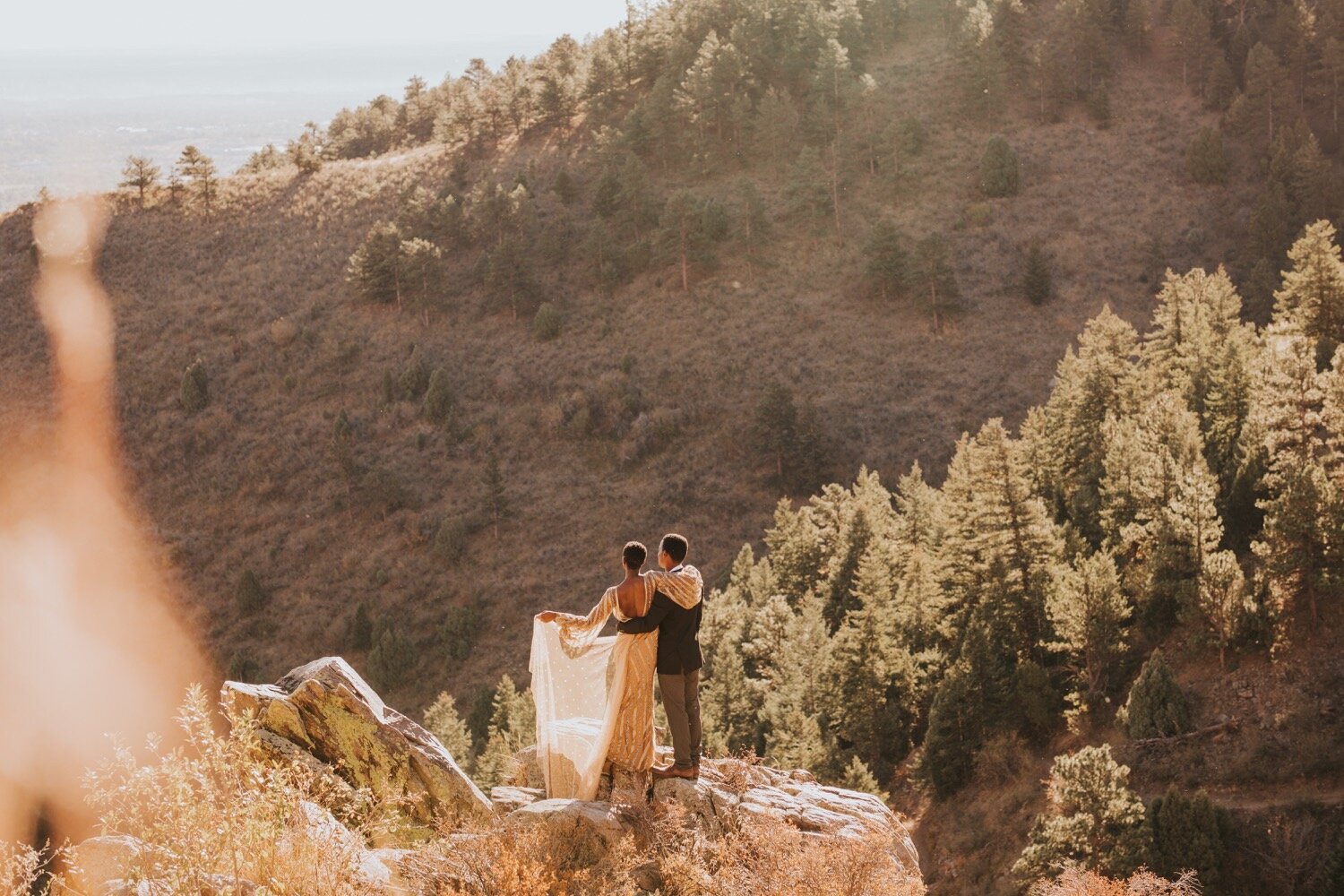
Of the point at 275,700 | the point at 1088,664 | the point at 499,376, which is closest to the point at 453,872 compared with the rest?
the point at 275,700

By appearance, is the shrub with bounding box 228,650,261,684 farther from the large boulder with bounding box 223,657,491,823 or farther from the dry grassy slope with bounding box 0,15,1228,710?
the large boulder with bounding box 223,657,491,823

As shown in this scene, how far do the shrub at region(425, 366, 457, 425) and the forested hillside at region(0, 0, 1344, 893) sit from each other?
7.6 inches

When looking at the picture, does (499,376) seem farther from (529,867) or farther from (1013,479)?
(529,867)

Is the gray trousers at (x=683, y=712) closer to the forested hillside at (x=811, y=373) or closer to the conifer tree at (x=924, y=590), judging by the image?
the forested hillside at (x=811, y=373)

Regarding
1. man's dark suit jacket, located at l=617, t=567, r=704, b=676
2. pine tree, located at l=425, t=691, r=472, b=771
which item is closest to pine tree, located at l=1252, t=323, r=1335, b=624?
man's dark suit jacket, located at l=617, t=567, r=704, b=676

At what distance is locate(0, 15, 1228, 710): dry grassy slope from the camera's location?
2208 inches

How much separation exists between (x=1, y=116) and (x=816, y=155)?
182 metres

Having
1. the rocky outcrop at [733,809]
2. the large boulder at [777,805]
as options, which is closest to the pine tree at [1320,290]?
the large boulder at [777,805]

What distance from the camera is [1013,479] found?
29.8 metres

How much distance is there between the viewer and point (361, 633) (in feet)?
172

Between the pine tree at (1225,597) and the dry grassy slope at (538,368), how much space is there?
2944cm

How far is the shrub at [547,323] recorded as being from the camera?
6731 centimetres

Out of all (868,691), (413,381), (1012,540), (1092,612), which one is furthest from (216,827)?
(413,381)

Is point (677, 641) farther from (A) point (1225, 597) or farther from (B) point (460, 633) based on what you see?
(B) point (460, 633)
